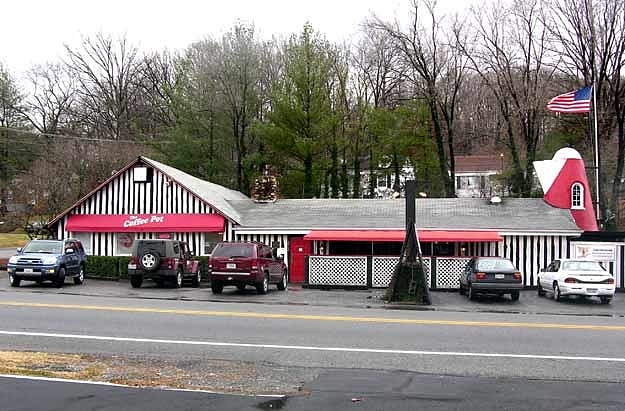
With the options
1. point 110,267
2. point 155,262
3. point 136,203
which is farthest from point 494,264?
point 136,203

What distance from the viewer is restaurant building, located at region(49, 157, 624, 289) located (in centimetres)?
2683

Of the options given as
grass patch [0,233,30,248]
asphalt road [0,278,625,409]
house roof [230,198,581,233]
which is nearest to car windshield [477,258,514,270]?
asphalt road [0,278,625,409]

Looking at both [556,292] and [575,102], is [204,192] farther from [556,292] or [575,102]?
[575,102]

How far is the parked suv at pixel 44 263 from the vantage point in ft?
77.6

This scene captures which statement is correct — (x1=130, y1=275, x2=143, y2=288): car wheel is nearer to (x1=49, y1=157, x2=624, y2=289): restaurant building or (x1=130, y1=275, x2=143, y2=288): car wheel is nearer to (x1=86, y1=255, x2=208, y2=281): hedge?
(x1=86, y1=255, x2=208, y2=281): hedge

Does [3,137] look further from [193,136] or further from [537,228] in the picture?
[537,228]

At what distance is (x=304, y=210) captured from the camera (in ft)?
106

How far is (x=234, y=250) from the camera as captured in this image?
22.5 m

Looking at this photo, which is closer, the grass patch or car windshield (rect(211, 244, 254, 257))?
car windshield (rect(211, 244, 254, 257))

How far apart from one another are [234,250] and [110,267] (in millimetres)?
8753

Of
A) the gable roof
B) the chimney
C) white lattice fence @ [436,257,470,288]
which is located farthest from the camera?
the chimney

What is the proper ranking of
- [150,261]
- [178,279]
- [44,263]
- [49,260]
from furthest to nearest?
1. [178,279]
2. [150,261]
3. [49,260]
4. [44,263]

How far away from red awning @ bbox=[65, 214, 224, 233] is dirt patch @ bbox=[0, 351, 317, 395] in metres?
18.4

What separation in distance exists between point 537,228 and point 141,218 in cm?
1684
